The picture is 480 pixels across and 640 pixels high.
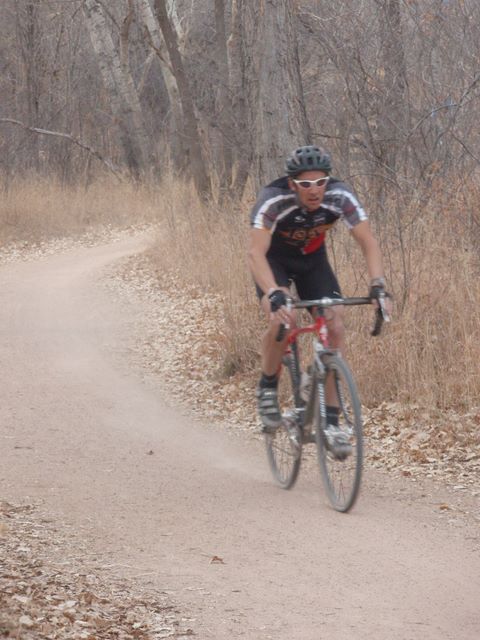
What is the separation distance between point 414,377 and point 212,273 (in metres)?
5.40

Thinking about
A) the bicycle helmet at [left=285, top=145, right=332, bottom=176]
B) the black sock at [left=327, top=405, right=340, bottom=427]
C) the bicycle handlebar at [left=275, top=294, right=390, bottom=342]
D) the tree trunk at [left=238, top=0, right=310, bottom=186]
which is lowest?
the black sock at [left=327, top=405, right=340, bottom=427]

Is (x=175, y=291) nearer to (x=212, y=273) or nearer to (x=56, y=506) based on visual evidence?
(x=212, y=273)

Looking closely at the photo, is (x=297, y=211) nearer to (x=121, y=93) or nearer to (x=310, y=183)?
(x=310, y=183)

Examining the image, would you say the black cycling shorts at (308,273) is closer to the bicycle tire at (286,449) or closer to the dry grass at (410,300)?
the bicycle tire at (286,449)

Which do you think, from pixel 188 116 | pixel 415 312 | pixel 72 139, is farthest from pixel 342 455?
pixel 72 139

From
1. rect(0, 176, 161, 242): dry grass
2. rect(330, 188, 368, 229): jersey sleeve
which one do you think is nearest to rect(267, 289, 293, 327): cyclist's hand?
rect(330, 188, 368, 229): jersey sleeve

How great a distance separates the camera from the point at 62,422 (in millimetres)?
8523

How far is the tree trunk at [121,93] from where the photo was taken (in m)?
23.6

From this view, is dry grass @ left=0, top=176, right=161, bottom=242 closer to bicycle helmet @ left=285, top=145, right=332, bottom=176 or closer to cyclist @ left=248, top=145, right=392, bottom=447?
cyclist @ left=248, top=145, right=392, bottom=447

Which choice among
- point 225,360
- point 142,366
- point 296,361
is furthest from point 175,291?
point 296,361

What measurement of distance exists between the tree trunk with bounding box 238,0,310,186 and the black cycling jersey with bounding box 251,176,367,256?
362cm

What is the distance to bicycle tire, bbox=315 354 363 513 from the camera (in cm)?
571

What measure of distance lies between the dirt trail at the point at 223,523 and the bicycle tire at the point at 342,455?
0.43 ft

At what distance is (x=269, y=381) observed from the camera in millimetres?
6656
